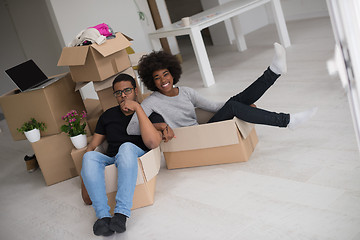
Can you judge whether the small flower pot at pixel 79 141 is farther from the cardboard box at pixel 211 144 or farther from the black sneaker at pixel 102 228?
the black sneaker at pixel 102 228

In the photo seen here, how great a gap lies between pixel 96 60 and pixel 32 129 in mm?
635

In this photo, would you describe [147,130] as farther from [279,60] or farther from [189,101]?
[279,60]

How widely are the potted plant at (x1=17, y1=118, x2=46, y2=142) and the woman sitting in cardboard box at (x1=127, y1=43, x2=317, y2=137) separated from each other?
79 cm

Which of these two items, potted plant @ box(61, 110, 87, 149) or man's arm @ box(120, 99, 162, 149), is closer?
man's arm @ box(120, 99, 162, 149)

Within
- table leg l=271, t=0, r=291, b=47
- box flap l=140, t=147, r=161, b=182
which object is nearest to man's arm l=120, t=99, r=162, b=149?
box flap l=140, t=147, r=161, b=182

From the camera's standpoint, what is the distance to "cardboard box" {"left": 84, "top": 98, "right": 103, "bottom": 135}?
10.9ft

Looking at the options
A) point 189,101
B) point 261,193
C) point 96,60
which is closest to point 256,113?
point 189,101

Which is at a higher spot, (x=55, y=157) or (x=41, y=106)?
(x=41, y=106)

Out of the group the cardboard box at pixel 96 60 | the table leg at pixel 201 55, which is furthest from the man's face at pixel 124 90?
the table leg at pixel 201 55

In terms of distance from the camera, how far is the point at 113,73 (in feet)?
10.3

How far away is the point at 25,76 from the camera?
10.8ft

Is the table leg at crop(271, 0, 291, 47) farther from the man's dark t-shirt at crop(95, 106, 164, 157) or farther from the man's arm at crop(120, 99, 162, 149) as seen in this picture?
the man's arm at crop(120, 99, 162, 149)

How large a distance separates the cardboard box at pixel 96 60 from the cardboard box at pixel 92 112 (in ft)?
1.01

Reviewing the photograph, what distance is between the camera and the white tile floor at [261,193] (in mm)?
2025
